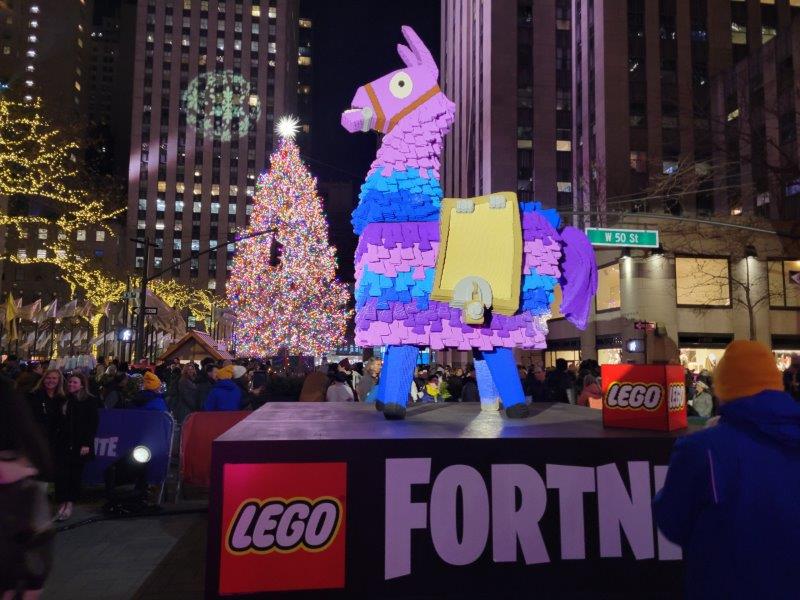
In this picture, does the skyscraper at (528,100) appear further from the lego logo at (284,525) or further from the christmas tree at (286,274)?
the lego logo at (284,525)

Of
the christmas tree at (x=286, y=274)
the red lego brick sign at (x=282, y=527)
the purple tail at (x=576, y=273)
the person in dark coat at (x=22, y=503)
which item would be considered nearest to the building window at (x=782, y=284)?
the christmas tree at (x=286, y=274)

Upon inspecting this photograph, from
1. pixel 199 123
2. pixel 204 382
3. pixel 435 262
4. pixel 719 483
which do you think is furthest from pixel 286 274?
pixel 199 123

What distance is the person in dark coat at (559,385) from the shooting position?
468 inches

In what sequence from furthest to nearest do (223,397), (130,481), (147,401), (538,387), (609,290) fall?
(609,290)
(538,387)
(223,397)
(147,401)
(130,481)

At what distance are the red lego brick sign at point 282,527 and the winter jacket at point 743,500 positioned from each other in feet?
7.38

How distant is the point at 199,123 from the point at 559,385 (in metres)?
91.9

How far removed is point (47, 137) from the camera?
59.8 feet

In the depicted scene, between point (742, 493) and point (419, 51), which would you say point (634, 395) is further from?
point (419, 51)

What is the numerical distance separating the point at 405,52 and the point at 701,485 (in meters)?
5.67

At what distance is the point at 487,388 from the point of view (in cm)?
668

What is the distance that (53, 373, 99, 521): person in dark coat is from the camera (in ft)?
22.3

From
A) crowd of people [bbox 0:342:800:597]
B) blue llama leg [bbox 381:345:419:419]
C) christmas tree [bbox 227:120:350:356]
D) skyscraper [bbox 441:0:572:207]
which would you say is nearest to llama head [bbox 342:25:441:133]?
blue llama leg [bbox 381:345:419:419]

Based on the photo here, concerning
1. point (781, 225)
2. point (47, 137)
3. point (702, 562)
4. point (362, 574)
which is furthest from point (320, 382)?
point (781, 225)

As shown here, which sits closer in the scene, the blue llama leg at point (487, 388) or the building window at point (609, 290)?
the blue llama leg at point (487, 388)
